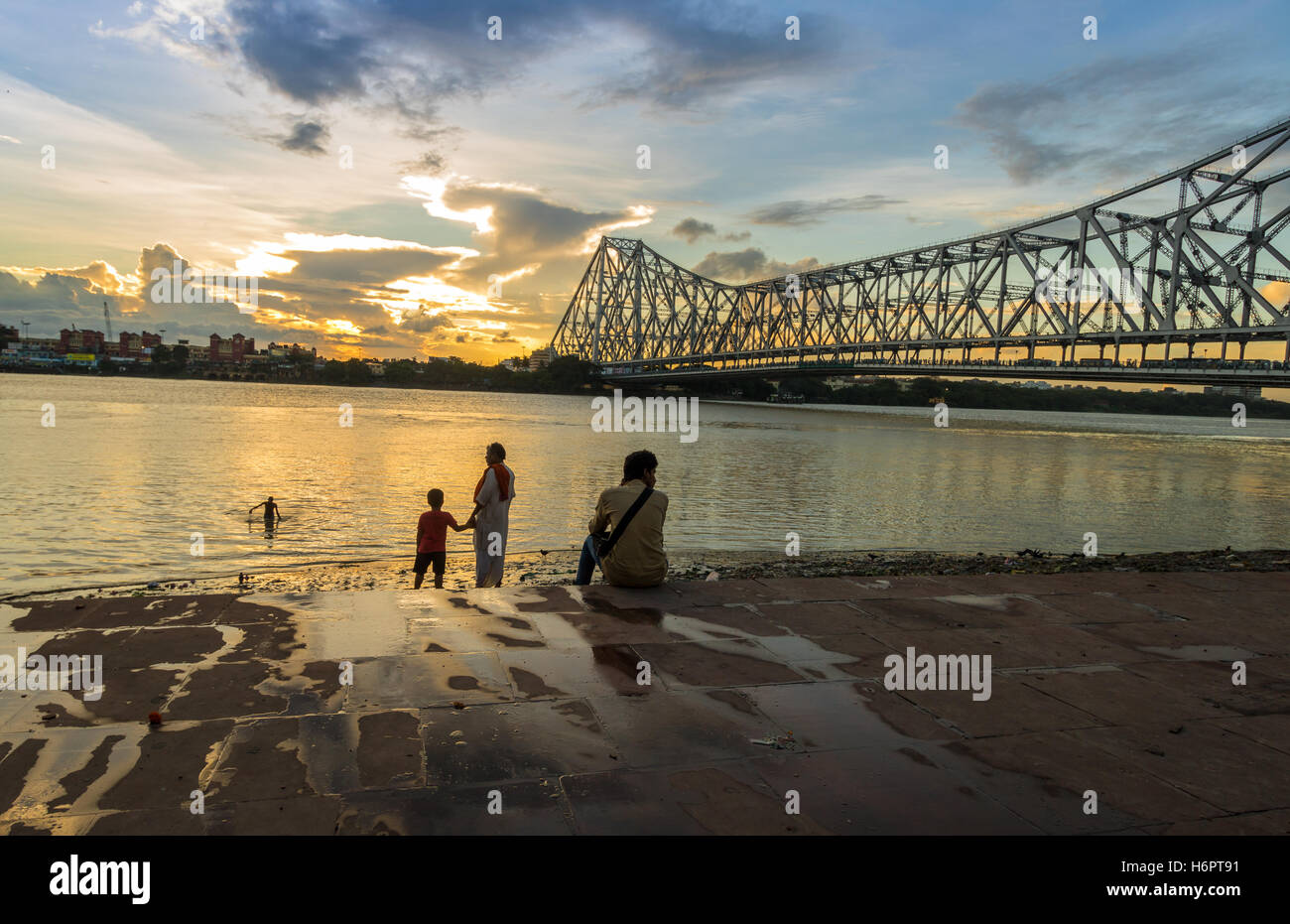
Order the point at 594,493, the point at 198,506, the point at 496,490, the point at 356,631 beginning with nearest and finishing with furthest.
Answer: the point at 356,631
the point at 496,490
the point at 198,506
the point at 594,493

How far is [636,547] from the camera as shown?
602cm

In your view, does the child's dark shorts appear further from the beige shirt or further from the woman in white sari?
the beige shirt

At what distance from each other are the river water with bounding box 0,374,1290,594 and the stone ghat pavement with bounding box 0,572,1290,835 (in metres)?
6.92

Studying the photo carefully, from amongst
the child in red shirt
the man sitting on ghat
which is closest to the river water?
the child in red shirt

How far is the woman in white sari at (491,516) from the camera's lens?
24.9ft

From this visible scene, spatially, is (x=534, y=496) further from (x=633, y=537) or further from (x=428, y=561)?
(x=633, y=537)

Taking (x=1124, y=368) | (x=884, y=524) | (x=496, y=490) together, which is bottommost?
(x=884, y=524)

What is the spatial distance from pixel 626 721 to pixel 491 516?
431 centimetres

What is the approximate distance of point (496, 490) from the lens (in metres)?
7.66

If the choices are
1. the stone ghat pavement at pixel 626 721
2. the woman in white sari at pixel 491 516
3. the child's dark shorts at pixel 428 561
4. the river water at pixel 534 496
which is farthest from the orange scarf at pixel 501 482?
the river water at pixel 534 496
